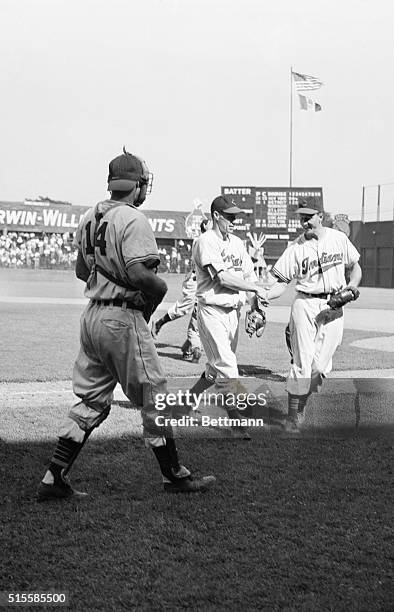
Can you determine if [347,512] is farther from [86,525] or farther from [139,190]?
[139,190]

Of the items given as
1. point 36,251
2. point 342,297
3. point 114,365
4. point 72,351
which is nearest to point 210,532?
point 114,365

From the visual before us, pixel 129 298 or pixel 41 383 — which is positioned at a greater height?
pixel 129 298

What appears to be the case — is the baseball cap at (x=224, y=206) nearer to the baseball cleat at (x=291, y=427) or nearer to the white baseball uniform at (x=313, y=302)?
the white baseball uniform at (x=313, y=302)

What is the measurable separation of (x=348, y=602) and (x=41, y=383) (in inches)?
234

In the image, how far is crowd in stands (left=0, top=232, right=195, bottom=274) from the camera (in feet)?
155

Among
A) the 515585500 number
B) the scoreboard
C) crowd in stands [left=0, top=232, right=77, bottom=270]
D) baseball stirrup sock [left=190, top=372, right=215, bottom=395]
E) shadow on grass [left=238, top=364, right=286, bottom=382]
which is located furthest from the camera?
crowd in stands [left=0, top=232, right=77, bottom=270]

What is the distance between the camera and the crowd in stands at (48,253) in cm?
4738

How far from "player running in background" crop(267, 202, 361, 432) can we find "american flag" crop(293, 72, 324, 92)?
3593 cm

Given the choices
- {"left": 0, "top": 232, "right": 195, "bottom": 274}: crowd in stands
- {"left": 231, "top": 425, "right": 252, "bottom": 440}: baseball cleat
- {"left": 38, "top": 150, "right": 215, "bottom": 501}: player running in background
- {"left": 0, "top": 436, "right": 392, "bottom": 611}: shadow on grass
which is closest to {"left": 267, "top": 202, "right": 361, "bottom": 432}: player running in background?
{"left": 231, "top": 425, "right": 252, "bottom": 440}: baseball cleat

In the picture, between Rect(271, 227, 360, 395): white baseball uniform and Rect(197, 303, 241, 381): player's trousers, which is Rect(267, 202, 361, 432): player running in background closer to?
Rect(271, 227, 360, 395): white baseball uniform

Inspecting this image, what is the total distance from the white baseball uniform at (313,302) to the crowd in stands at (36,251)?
41495mm

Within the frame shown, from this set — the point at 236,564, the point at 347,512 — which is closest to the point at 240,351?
the point at 347,512

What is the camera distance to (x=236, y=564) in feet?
11.4

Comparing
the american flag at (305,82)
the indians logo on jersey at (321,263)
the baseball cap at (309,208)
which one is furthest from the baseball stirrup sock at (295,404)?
the american flag at (305,82)
